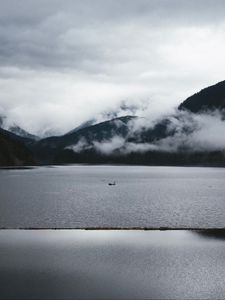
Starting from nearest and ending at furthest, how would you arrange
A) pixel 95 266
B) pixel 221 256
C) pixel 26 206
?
1. pixel 95 266
2. pixel 221 256
3. pixel 26 206

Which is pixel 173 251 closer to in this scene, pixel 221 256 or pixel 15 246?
pixel 221 256

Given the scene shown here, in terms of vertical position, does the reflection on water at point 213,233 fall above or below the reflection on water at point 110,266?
below

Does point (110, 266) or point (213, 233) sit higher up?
point (110, 266)

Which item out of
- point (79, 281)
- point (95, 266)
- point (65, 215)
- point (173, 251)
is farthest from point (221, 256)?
point (65, 215)

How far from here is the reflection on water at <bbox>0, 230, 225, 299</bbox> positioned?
2423cm

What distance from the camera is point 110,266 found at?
30062 millimetres

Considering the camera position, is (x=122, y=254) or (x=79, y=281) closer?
(x=79, y=281)

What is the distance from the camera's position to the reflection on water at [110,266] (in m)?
24.2

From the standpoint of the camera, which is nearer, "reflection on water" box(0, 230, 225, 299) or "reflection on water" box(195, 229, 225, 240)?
"reflection on water" box(0, 230, 225, 299)

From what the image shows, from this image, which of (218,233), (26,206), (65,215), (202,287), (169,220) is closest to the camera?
(202,287)

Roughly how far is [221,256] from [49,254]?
13657 mm

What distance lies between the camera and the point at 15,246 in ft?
121

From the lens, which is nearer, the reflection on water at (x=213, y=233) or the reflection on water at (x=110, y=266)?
the reflection on water at (x=110, y=266)

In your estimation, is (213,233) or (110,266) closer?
(110,266)
